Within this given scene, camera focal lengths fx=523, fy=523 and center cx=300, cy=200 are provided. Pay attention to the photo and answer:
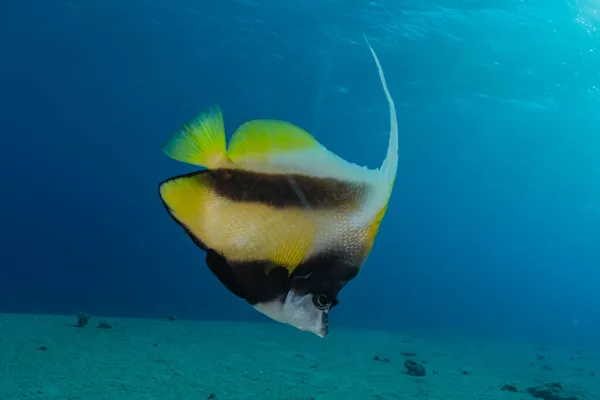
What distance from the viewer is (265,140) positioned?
28.0 inches

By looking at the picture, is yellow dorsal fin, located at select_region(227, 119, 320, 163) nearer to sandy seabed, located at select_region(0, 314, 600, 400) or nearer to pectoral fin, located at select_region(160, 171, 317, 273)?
pectoral fin, located at select_region(160, 171, 317, 273)

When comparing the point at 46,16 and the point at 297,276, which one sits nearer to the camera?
the point at 297,276

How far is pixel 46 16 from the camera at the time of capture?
28438 millimetres

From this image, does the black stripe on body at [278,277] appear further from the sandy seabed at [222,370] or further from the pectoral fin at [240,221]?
the sandy seabed at [222,370]

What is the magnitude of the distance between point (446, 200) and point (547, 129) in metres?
34.5

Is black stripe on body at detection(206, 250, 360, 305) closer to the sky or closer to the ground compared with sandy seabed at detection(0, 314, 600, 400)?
closer to the ground

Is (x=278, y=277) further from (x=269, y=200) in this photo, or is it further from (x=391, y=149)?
(x=391, y=149)

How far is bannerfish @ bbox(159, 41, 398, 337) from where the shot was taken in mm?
699

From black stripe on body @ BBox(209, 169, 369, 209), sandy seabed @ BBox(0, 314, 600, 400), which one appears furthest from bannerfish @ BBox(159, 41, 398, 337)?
sandy seabed @ BBox(0, 314, 600, 400)

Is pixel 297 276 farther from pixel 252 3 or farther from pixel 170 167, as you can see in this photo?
pixel 170 167

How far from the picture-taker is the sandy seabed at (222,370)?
23.7 feet

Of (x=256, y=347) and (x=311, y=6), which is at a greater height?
(x=311, y=6)

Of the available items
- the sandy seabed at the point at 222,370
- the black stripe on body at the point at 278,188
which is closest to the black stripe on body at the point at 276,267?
the black stripe on body at the point at 278,188

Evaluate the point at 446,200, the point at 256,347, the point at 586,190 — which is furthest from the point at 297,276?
the point at 446,200
